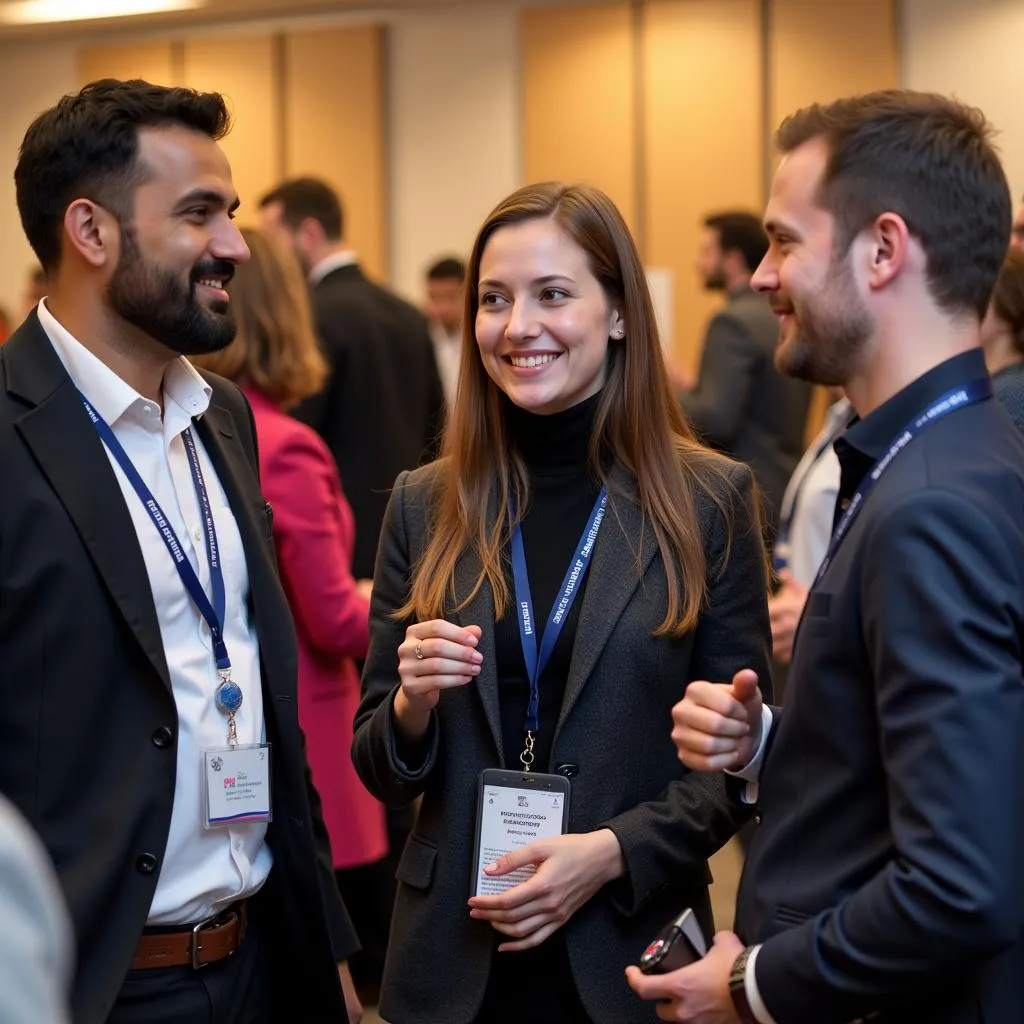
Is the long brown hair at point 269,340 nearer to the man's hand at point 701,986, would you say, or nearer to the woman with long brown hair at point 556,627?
the woman with long brown hair at point 556,627

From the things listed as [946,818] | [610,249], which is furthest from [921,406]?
[610,249]

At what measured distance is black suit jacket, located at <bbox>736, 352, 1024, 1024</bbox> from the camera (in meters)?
A: 1.29

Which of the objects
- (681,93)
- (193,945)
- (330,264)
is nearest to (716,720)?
(193,945)

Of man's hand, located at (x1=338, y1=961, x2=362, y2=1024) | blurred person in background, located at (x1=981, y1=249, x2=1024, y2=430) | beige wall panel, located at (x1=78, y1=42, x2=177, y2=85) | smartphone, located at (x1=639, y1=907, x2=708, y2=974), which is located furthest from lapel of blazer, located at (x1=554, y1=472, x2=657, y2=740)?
beige wall panel, located at (x1=78, y1=42, x2=177, y2=85)

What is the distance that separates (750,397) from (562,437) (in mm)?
3580

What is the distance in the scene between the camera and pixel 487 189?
896cm

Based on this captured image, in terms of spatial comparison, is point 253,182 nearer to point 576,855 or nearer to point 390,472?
point 390,472

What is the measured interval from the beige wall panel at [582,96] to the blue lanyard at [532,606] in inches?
269

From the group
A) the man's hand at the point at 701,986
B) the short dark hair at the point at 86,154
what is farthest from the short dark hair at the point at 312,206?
the man's hand at the point at 701,986

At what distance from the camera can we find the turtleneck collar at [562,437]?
2.13m

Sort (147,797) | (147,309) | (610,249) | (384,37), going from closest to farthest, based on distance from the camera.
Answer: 1. (147,797)
2. (147,309)
3. (610,249)
4. (384,37)

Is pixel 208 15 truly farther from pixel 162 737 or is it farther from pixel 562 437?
pixel 162 737

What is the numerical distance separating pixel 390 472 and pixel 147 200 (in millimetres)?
2778

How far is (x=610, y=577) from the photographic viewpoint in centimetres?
201
